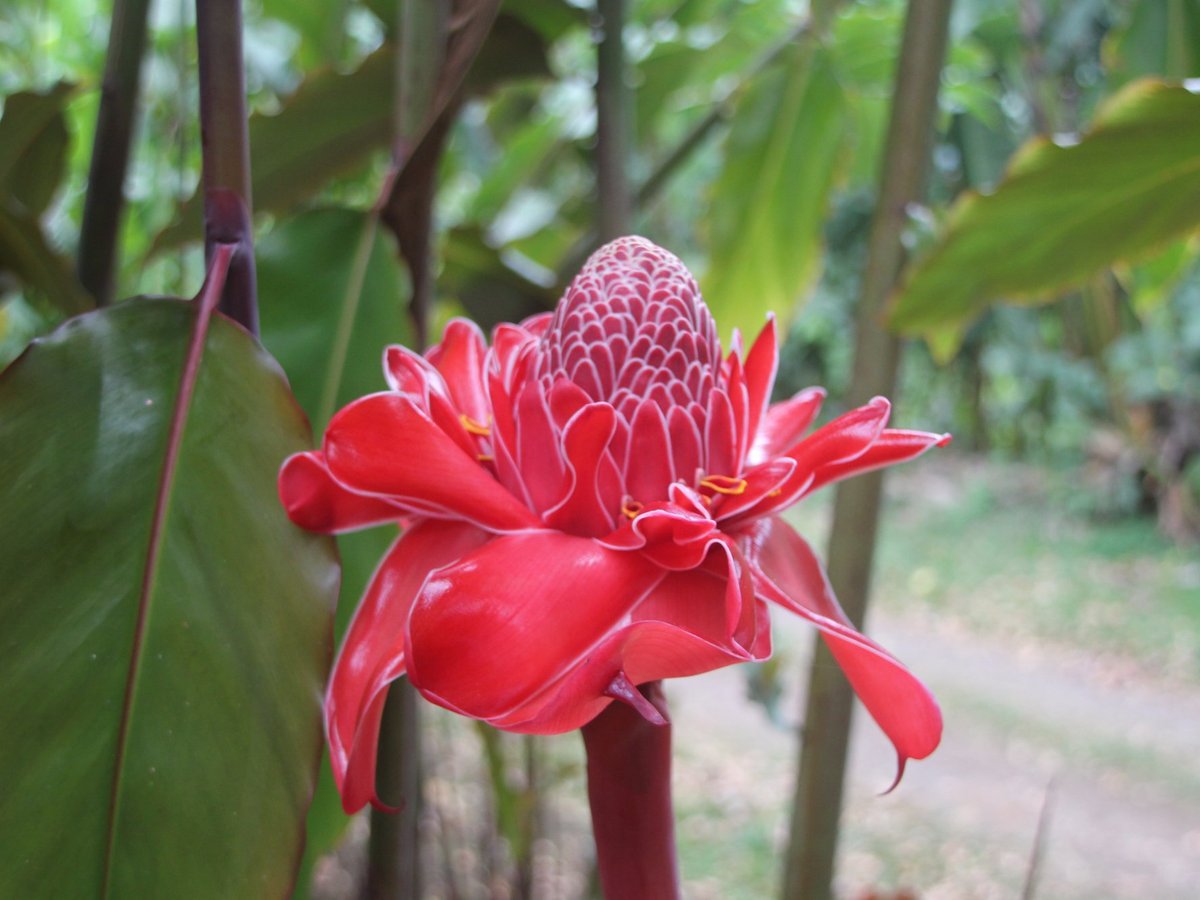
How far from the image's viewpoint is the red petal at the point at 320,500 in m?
0.23

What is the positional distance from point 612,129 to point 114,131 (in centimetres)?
22

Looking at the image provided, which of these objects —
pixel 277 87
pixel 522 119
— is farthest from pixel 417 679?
pixel 277 87

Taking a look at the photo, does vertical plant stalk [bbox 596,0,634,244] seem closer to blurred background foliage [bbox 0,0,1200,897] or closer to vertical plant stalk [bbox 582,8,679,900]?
blurred background foliage [bbox 0,0,1200,897]

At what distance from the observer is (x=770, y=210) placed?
2.42 feet

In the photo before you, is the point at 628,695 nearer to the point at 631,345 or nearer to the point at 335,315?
the point at 631,345

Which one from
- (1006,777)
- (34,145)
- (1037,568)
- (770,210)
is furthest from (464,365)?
(1037,568)

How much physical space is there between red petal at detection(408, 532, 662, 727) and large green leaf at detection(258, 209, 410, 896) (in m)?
0.15

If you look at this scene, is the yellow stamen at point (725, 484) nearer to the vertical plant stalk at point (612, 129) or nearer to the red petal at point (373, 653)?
the red petal at point (373, 653)

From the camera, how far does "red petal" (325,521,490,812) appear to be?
0.20m

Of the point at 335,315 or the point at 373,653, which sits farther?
the point at 335,315

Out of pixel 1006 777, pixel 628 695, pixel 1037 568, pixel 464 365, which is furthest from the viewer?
pixel 1037 568

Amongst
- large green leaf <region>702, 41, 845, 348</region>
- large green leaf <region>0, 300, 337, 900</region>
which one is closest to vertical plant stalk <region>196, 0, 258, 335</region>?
large green leaf <region>0, 300, 337, 900</region>

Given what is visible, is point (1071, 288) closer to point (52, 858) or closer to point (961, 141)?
point (961, 141)

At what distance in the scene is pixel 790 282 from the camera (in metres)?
0.74
